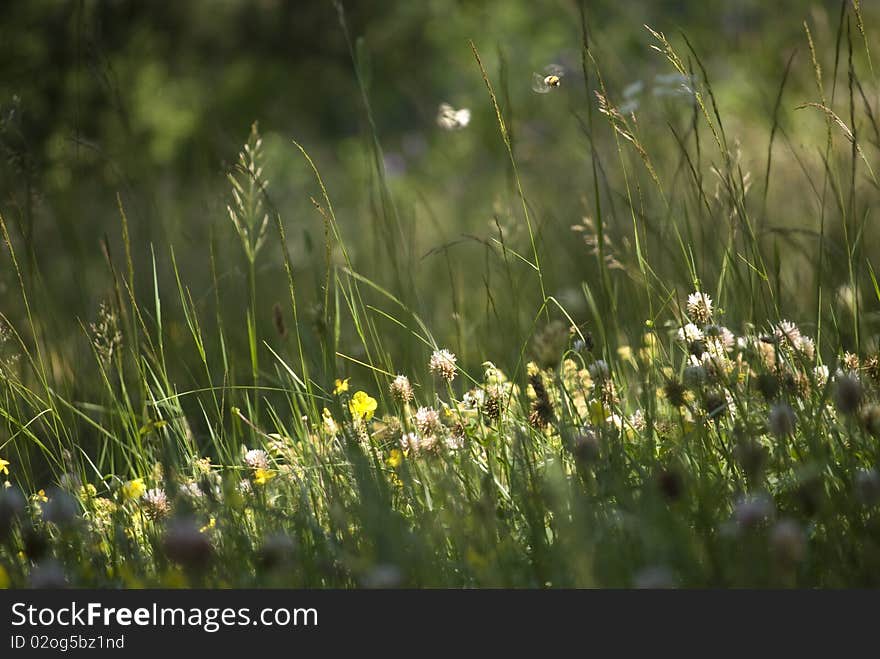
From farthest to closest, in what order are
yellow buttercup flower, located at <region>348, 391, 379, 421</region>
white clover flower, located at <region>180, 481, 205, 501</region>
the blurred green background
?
1. the blurred green background
2. yellow buttercup flower, located at <region>348, 391, 379, 421</region>
3. white clover flower, located at <region>180, 481, 205, 501</region>

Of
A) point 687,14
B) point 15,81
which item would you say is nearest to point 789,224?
point 15,81

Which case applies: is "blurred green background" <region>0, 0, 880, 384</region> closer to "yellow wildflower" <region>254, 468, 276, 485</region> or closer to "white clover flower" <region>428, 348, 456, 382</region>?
"white clover flower" <region>428, 348, 456, 382</region>

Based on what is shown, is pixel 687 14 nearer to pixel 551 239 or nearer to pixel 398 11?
pixel 398 11

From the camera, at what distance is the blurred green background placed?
3646 millimetres

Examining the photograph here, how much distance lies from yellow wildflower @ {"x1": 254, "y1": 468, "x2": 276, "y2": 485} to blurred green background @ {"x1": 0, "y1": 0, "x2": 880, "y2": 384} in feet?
1.88

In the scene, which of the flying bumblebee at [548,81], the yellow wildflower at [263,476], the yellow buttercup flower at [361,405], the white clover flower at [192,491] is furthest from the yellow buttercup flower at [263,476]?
the flying bumblebee at [548,81]

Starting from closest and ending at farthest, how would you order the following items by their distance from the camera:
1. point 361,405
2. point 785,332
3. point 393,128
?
1. point 785,332
2. point 361,405
3. point 393,128

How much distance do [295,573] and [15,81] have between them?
337 centimetres

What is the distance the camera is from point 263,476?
6.07 feet

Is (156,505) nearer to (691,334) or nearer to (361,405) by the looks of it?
(361,405)

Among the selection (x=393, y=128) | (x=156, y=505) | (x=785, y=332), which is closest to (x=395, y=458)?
(x=156, y=505)

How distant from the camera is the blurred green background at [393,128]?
3.65m

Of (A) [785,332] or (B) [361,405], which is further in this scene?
(B) [361,405]

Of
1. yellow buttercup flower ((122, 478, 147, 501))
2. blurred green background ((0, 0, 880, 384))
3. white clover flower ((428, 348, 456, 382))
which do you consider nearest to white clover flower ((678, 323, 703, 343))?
blurred green background ((0, 0, 880, 384))
